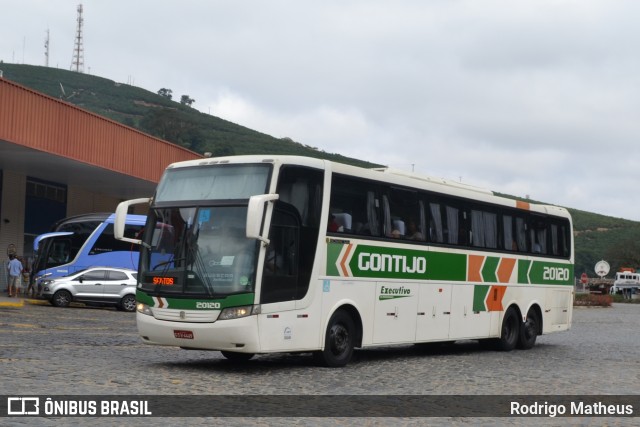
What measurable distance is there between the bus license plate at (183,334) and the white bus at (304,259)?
2cm

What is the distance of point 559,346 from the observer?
23703mm

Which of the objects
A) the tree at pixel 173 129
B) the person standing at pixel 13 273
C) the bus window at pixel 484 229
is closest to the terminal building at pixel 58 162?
the person standing at pixel 13 273

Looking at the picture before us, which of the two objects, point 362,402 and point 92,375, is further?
point 92,375

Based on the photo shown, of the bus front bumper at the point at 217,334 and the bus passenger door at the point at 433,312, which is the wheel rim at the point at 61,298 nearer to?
the bus passenger door at the point at 433,312

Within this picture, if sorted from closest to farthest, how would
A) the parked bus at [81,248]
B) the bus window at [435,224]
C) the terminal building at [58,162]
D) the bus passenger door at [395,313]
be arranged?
the bus passenger door at [395,313] → the bus window at [435,224] → the terminal building at [58,162] → the parked bus at [81,248]

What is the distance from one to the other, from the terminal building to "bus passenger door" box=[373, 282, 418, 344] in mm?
18107

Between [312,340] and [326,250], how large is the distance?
1.45 metres

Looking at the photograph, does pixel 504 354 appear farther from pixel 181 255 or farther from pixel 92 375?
pixel 92 375

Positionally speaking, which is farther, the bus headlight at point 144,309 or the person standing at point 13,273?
the person standing at point 13,273

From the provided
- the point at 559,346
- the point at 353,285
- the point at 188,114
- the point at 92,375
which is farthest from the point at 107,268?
the point at 188,114

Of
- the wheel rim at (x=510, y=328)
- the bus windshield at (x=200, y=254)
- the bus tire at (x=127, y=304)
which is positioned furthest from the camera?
the bus tire at (x=127, y=304)

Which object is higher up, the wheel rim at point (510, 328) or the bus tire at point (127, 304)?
the wheel rim at point (510, 328)

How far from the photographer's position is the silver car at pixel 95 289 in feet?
111

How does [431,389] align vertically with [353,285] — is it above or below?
below
